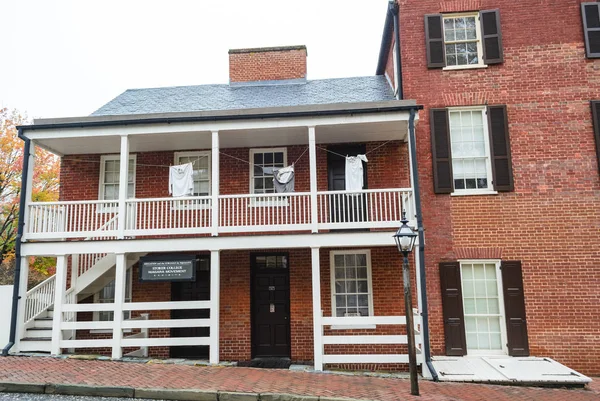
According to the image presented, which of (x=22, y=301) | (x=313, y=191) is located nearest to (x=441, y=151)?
(x=313, y=191)

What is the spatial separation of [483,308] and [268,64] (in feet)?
33.7

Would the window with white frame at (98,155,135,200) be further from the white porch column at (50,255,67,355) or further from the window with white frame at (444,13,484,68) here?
the window with white frame at (444,13,484,68)

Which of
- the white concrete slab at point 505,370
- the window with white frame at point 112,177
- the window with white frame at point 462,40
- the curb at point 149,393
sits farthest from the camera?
the window with white frame at point 112,177

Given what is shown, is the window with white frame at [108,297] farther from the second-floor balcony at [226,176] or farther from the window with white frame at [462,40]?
the window with white frame at [462,40]

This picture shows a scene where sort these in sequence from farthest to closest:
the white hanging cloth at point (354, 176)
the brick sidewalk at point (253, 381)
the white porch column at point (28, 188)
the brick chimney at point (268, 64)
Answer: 1. the brick chimney at point (268, 64)
2. the white hanging cloth at point (354, 176)
3. the white porch column at point (28, 188)
4. the brick sidewalk at point (253, 381)

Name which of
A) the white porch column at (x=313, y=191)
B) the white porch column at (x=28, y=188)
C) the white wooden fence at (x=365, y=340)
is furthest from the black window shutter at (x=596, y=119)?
the white porch column at (x=28, y=188)

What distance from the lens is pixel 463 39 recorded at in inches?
447

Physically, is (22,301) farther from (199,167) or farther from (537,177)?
(537,177)

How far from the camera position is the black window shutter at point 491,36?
36.0 feet

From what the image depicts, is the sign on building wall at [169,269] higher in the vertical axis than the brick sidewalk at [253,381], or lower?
higher

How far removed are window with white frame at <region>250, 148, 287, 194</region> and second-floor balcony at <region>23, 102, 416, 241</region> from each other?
0.03 m

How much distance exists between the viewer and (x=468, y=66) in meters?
11.1

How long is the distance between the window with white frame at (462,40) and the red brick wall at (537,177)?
0.28m

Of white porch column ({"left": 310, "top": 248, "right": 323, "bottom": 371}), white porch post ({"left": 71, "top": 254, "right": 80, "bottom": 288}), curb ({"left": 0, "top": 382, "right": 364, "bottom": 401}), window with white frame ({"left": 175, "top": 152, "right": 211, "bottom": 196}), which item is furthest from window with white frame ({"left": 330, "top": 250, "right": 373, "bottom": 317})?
white porch post ({"left": 71, "top": 254, "right": 80, "bottom": 288})
